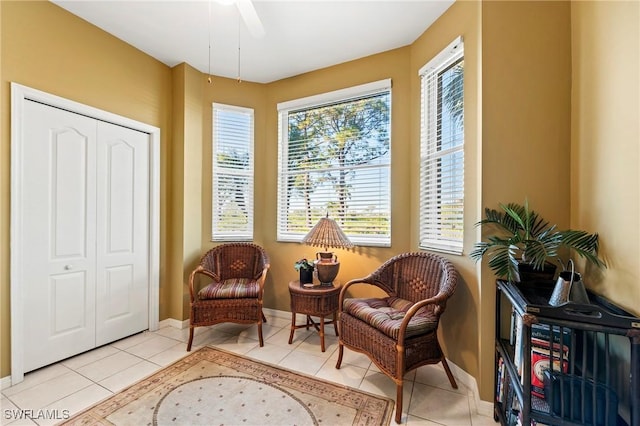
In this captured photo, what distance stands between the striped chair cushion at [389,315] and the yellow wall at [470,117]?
35 centimetres

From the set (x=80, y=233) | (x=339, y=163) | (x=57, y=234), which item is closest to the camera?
(x=57, y=234)

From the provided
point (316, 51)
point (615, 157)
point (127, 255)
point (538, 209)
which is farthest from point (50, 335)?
point (615, 157)

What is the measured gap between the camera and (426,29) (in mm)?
2445

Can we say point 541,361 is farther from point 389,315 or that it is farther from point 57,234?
point 57,234

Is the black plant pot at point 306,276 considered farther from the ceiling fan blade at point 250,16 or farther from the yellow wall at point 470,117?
the ceiling fan blade at point 250,16

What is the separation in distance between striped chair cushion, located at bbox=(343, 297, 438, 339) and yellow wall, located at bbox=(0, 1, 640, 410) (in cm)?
35

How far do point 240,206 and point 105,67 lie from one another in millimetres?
1844

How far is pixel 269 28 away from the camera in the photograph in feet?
8.05

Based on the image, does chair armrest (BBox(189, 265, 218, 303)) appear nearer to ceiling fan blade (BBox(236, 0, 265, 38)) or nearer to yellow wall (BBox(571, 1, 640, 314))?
ceiling fan blade (BBox(236, 0, 265, 38))

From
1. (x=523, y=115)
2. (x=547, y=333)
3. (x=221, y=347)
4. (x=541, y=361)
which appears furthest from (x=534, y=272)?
(x=221, y=347)

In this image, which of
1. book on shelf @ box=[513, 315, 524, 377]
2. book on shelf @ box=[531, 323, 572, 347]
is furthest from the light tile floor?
book on shelf @ box=[531, 323, 572, 347]

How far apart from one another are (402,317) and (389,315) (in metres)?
0.09

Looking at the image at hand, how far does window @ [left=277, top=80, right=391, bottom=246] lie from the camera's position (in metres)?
2.83

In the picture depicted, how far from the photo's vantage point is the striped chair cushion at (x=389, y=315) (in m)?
1.78
